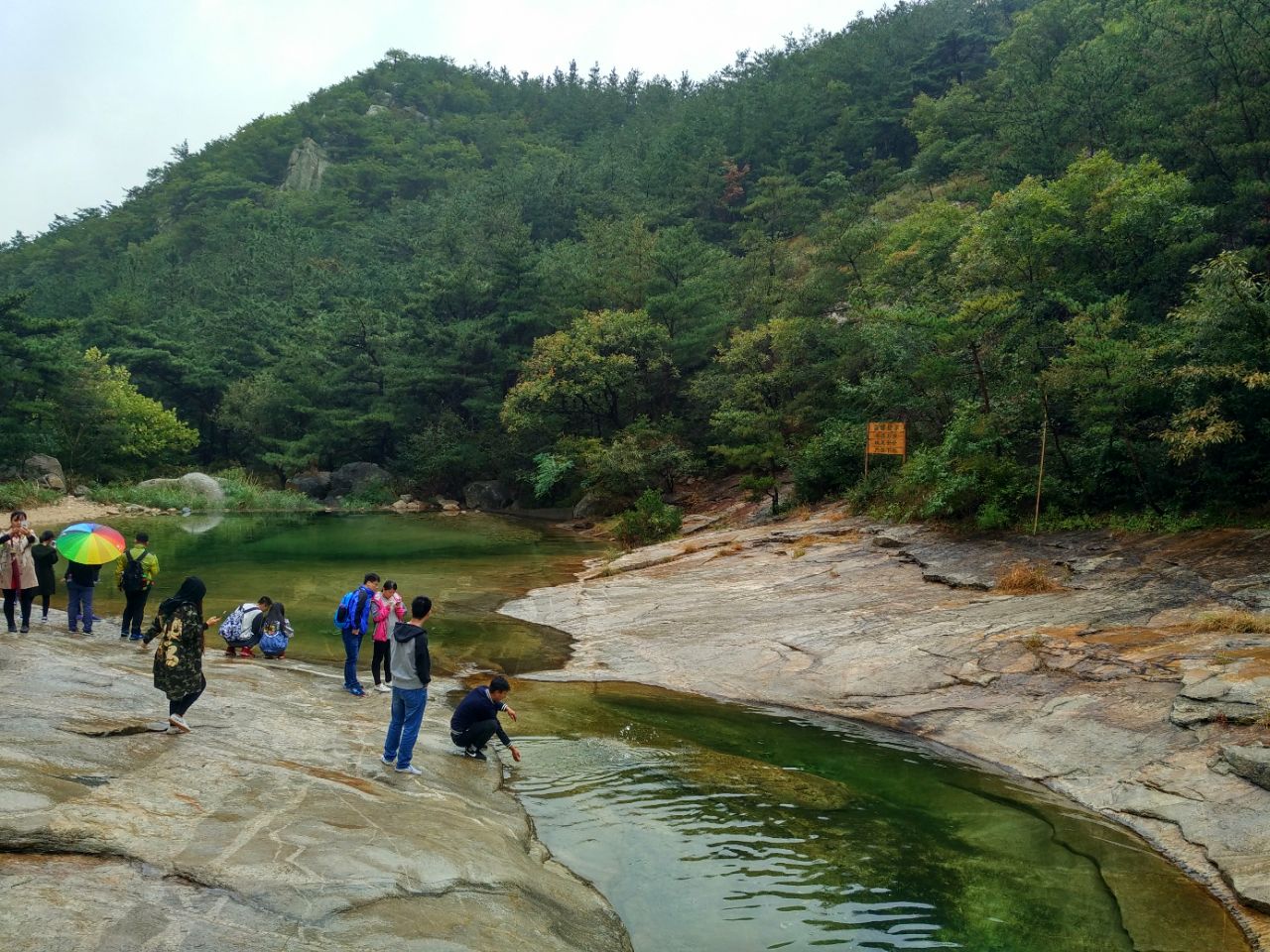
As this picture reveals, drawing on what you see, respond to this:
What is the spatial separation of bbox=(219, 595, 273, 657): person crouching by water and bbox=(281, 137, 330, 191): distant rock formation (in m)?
104

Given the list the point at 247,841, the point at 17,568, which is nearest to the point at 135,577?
the point at 17,568

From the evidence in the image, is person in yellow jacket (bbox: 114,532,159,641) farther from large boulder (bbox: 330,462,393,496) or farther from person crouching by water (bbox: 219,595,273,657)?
large boulder (bbox: 330,462,393,496)

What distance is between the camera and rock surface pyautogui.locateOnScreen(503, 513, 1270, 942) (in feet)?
30.0

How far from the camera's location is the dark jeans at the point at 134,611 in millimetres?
13594

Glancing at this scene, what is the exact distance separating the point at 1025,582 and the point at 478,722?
10604 mm

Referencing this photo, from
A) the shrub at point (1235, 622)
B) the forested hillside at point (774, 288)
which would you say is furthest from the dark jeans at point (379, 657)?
the forested hillside at point (774, 288)

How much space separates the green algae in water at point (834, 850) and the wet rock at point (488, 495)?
130 ft

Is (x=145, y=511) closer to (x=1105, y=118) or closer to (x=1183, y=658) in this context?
(x=1183, y=658)

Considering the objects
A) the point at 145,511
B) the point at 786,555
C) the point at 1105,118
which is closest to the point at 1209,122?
the point at 1105,118

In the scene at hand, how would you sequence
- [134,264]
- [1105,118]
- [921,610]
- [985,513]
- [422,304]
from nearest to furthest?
[921,610] < [985,513] < [1105,118] < [422,304] < [134,264]

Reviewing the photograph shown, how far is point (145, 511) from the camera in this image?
4634 cm

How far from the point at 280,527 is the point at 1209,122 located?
41698 millimetres

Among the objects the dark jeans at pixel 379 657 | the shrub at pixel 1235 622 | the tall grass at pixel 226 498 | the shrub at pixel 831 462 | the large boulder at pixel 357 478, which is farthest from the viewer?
the large boulder at pixel 357 478

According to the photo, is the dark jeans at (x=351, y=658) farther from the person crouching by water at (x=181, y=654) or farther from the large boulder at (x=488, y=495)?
the large boulder at (x=488, y=495)
